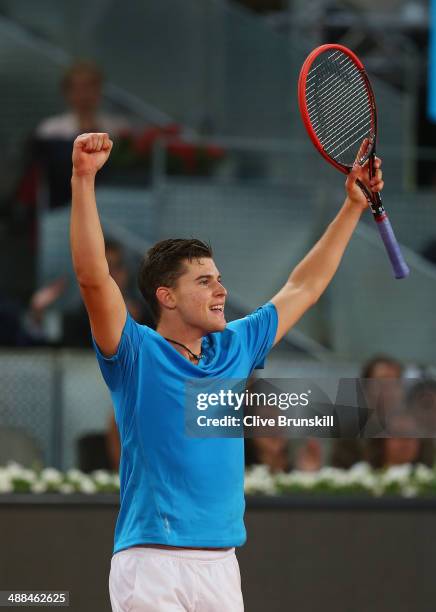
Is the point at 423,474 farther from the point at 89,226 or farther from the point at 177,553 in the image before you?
the point at 89,226

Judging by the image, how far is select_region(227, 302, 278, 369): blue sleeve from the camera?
13.8ft

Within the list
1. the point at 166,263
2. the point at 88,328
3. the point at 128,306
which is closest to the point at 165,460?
the point at 166,263

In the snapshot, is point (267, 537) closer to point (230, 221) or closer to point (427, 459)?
point (427, 459)

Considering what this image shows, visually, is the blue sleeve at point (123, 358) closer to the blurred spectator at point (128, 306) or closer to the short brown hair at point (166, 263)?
the short brown hair at point (166, 263)

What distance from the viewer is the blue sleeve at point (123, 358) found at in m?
3.86

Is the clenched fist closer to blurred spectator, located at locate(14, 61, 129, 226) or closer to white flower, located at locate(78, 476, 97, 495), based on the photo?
white flower, located at locate(78, 476, 97, 495)

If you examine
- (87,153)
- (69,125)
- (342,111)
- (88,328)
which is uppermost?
(69,125)

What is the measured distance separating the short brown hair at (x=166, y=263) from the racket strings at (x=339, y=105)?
72 cm

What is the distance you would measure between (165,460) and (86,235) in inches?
28.3

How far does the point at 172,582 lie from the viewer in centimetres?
382

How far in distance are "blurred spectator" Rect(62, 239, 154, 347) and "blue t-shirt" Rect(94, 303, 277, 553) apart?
4.15 metres

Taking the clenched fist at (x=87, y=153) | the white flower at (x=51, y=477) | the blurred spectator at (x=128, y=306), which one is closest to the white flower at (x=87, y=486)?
the white flower at (x=51, y=477)

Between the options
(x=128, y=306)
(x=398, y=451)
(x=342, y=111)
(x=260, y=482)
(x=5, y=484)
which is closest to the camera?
(x=342, y=111)

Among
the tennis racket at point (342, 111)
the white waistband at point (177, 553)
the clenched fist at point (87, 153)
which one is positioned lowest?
the white waistband at point (177, 553)
